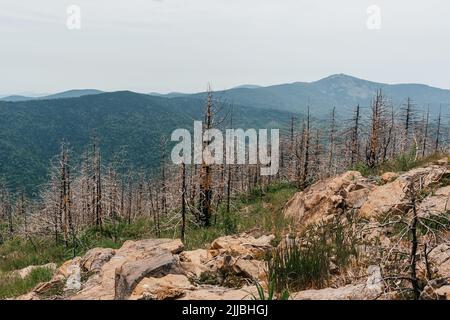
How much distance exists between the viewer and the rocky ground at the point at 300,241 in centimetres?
376

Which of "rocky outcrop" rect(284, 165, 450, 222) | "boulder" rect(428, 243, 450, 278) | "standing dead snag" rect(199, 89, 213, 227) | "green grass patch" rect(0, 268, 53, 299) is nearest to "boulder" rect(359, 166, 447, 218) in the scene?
"rocky outcrop" rect(284, 165, 450, 222)

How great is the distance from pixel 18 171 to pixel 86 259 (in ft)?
590

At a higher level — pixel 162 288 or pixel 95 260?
pixel 162 288

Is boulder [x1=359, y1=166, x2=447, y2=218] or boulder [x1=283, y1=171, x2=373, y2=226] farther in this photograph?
boulder [x1=283, y1=171, x2=373, y2=226]

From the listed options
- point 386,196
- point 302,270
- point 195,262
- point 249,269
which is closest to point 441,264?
point 302,270

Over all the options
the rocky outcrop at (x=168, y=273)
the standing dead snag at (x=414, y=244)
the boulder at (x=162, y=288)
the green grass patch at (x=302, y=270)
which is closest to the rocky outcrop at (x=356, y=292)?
the standing dead snag at (x=414, y=244)

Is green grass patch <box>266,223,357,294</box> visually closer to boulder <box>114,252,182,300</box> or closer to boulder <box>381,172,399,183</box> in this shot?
boulder <box>114,252,182,300</box>

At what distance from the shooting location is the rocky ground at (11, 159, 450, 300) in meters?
3.76

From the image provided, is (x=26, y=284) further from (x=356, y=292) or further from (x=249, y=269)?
(x=356, y=292)

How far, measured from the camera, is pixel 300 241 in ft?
20.6

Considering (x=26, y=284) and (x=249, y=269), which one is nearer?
(x=249, y=269)

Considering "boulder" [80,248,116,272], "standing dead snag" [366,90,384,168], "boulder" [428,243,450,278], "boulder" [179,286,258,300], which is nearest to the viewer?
"boulder" [428,243,450,278]

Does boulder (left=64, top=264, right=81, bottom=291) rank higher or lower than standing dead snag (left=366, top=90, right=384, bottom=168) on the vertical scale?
lower

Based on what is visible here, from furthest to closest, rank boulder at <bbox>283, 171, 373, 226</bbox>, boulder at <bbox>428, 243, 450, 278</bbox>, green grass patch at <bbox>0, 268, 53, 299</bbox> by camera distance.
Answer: boulder at <bbox>283, 171, 373, 226</bbox> → green grass patch at <bbox>0, 268, 53, 299</bbox> → boulder at <bbox>428, 243, 450, 278</bbox>
